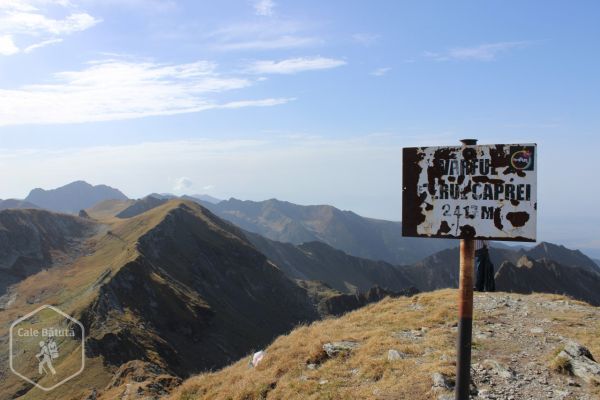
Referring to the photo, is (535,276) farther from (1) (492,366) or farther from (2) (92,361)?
(1) (492,366)

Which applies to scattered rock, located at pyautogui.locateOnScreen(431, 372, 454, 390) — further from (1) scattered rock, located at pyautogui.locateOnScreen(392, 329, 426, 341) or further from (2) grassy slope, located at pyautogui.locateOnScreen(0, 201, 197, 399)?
(2) grassy slope, located at pyautogui.locateOnScreen(0, 201, 197, 399)

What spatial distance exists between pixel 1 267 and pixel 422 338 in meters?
146

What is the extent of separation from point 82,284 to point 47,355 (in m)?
36.5

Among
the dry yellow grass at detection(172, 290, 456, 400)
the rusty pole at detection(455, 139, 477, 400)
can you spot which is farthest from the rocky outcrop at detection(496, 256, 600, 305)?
the rusty pole at detection(455, 139, 477, 400)

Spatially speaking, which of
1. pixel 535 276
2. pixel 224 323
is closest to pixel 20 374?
pixel 224 323

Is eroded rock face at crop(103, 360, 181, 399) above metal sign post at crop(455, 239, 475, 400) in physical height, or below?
below

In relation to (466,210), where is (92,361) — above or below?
below

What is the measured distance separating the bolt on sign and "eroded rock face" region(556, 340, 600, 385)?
23.1 ft

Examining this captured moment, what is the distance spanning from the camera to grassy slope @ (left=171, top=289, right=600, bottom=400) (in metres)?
13.1

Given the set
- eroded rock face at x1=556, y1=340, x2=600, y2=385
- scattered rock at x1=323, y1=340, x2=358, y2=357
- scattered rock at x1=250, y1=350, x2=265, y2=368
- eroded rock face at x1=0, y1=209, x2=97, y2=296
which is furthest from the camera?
eroded rock face at x1=0, y1=209, x2=97, y2=296

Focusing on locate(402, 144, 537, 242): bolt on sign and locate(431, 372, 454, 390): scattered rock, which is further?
locate(431, 372, 454, 390): scattered rock

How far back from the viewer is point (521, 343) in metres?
15.7

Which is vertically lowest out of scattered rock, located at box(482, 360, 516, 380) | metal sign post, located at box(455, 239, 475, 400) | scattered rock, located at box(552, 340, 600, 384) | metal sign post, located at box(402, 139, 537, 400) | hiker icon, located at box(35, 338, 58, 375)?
hiker icon, located at box(35, 338, 58, 375)

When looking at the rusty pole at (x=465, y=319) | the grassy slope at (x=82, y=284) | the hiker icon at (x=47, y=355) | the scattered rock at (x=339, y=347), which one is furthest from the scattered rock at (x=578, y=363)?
the hiker icon at (x=47, y=355)
